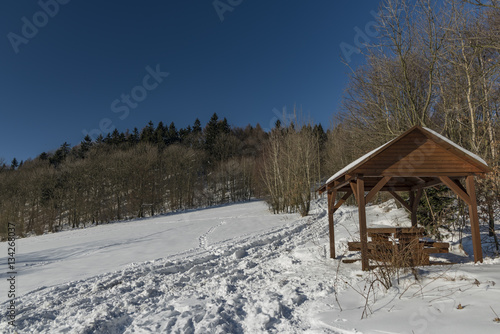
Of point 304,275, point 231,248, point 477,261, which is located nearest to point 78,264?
point 231,248

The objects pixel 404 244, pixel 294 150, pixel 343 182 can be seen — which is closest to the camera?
pixel 404 244

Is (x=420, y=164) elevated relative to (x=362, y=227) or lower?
elevated

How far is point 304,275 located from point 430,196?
704cm

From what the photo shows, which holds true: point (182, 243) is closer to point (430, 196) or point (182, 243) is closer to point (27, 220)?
point (430, 196)

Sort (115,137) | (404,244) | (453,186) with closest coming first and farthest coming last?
(404,244)
(453,186)
(115,137)

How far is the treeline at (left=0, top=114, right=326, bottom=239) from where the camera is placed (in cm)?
2934

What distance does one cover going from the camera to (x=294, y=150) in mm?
23266

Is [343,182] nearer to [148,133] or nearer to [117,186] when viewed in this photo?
[117,186]

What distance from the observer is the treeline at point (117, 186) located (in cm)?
2934

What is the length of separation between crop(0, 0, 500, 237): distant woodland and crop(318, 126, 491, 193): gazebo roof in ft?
4.25

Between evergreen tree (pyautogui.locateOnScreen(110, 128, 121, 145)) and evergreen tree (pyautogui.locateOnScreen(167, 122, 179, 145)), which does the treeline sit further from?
Answer: evergreen tree (pyautogui.locateOnScreen(167, 122, 179, 145))

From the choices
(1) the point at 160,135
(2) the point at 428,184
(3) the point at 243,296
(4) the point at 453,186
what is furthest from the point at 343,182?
(1) the point at 160,135

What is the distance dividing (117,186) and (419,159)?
32.1 meters

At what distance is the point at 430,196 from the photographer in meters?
10.8
